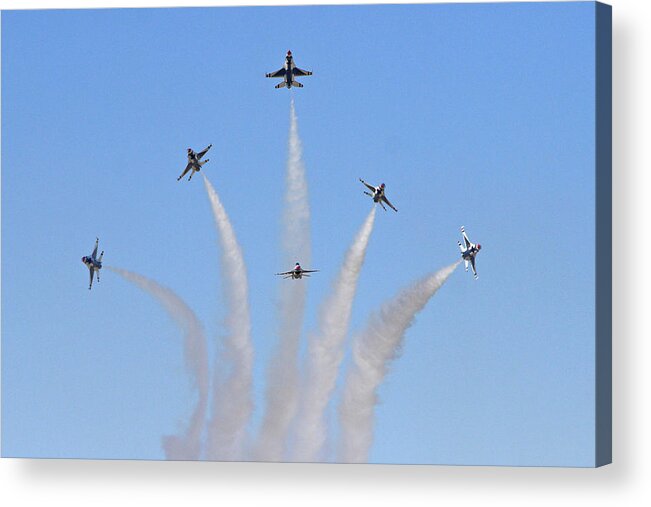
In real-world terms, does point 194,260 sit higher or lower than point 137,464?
higher

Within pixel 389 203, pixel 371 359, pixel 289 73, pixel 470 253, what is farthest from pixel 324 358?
pixel 289 73

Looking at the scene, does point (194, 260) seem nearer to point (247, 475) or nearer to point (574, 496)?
point (247, 475)

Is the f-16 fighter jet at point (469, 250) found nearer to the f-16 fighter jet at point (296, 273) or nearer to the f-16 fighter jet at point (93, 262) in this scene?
the f-16 fighter jet at point (296, 273)

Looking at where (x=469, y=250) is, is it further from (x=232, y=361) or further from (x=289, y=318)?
(x=232, y=361)

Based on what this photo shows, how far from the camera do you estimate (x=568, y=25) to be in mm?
39719

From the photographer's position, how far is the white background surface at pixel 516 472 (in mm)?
39312

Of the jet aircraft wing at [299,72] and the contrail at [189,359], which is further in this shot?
the contrail at [189,359]

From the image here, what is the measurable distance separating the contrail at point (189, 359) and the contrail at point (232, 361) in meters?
0.23

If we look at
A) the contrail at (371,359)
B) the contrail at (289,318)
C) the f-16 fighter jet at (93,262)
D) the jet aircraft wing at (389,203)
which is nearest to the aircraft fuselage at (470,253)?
the contrail at (371,359)

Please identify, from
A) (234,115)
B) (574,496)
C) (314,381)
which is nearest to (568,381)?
(574,496)

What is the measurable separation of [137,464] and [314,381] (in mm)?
3513

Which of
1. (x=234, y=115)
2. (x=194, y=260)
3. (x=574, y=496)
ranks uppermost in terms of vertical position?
(x=234, y=115)

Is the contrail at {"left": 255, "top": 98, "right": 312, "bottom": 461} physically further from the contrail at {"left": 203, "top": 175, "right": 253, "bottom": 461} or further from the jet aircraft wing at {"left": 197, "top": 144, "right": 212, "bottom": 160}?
the jet aircraft wing at {"left": 197, "top": 144, "right": 212, "bottom": 160}

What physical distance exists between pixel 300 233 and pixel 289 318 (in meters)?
1.53
